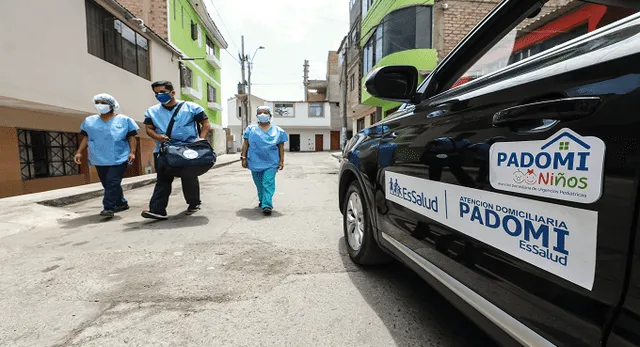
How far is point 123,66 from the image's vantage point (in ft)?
32.7

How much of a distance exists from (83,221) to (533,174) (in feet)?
16.7

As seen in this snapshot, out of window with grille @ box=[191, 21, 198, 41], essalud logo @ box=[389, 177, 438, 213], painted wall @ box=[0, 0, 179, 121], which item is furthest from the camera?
window with grille @ box=[191, 21, 198, 41]

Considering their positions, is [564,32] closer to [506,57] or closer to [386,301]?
[506,57]

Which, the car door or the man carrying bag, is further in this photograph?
the man carrying bag

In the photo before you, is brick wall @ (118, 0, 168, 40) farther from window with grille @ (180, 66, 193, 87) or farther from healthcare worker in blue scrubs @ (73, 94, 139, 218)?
healthcare worker in blue scrubs @ (73, 94, 139, 218)

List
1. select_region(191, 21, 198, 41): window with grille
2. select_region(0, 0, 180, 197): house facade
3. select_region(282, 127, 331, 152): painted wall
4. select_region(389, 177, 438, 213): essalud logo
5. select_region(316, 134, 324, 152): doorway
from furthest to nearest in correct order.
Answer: select_region(316, 134, 324, 152): doorway
select_region(282, 127, 331, 152): painted wall
select_region(191, 21, 198, 41): window with grille
select_region(0, 0, 180, 197): house facade
select_region(389, 177, 438, 213): essalud logo

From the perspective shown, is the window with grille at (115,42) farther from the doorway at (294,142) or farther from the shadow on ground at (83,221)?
the doorway at (294,142)

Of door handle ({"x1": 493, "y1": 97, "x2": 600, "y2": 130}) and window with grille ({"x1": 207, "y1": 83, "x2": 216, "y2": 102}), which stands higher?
window with grille ({"x1": 207, "y1": 83, "x2": 216, "y2": 102})

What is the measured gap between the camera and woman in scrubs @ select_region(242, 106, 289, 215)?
4.76 metres

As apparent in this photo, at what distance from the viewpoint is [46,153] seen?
9.25m

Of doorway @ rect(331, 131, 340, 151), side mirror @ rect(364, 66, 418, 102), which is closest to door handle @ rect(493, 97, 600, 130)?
side mirror @ rect(364, 66, 418, 102)

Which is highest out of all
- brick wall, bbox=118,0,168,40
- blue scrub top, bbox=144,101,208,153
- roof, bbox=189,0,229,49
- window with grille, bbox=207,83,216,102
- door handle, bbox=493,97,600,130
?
roof, bbox=189,0,229,49

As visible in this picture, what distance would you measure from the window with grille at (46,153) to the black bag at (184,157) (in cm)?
680

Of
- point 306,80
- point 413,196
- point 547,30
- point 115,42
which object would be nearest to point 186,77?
point 115,42
